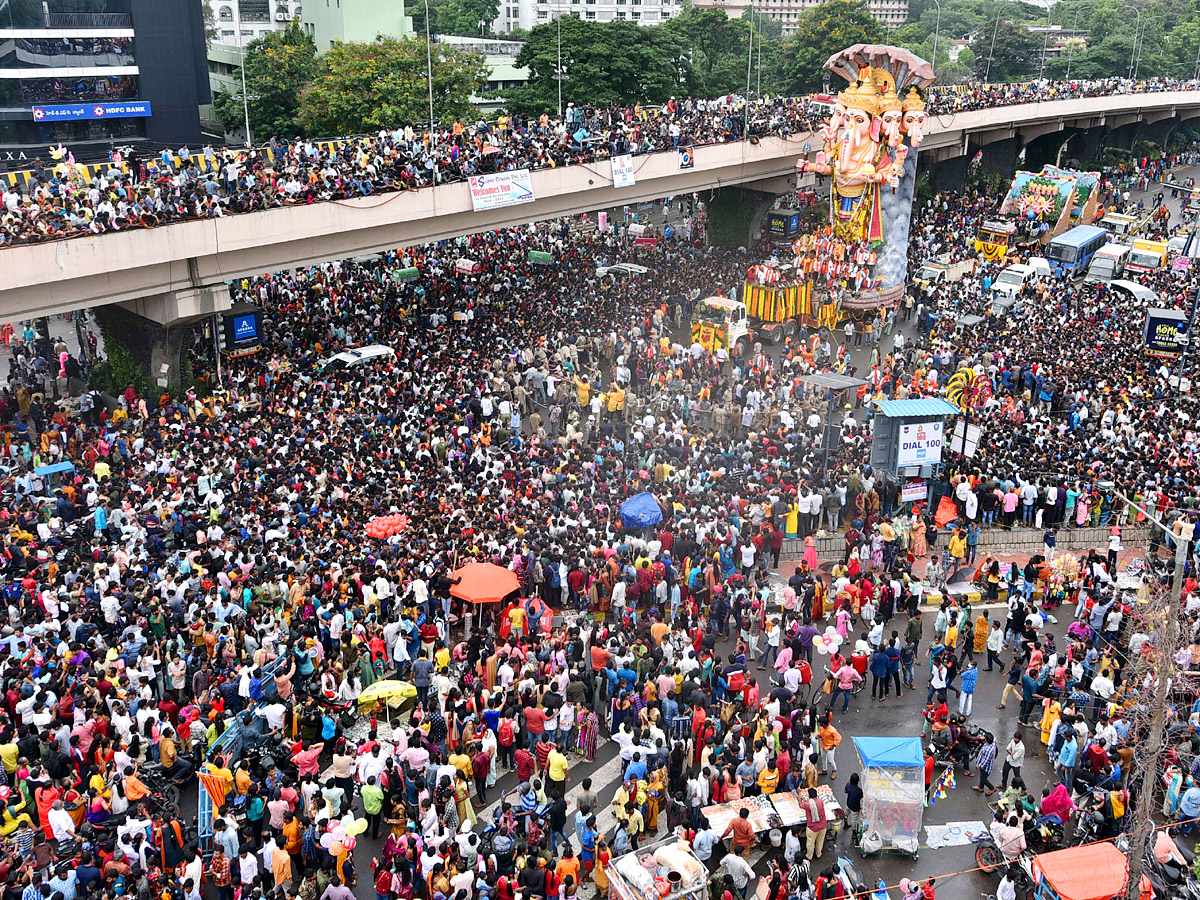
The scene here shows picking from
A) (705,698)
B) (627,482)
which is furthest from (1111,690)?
(627,482)

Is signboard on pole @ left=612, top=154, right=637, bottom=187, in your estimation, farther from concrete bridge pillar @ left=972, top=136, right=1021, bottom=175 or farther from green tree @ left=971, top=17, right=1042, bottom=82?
green tree @ left=971, top=17, right=1042, bottom=82

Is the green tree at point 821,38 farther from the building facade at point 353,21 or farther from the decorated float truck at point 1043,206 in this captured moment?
the decorated float truck at point 1043,206

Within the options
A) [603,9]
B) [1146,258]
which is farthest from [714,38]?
[1146,258]

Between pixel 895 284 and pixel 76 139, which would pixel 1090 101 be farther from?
pixel 76 139

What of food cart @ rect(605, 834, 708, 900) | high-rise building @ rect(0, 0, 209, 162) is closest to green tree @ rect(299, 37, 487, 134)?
high-rise building @ rect(0, 0, 209, 162)

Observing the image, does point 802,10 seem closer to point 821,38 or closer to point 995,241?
point 821,38

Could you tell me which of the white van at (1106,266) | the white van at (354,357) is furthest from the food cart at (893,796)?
the white van at (1106,266)
